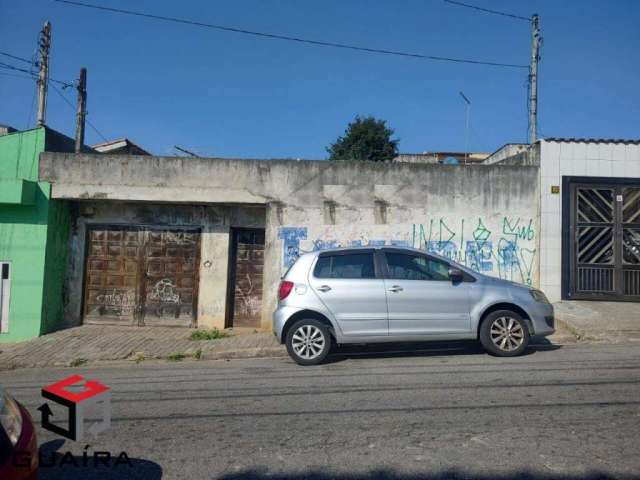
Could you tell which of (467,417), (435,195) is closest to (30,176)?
(435,195)

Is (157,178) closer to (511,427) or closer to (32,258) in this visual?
(32,258)

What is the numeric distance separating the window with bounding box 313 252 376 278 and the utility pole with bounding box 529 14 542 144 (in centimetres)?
1347

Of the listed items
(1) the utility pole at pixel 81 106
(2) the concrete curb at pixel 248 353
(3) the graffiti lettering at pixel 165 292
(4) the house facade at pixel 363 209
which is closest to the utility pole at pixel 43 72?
(1) the utility pole at pixel 81 106

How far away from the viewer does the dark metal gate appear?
38.5ft

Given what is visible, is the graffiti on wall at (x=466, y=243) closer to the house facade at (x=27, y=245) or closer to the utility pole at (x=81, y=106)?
the house facade at (x=27, y=245)

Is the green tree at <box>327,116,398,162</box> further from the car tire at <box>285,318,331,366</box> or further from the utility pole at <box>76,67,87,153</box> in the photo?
the car tire at <box>285,318,331,366</box>

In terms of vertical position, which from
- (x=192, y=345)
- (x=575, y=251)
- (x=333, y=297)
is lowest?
(x=192, y=345)

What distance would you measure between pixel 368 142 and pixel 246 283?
26133 millimetres

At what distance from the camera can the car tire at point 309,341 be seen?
7.80 meters

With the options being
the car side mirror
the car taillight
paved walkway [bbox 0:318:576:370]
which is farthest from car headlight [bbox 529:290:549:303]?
the car taillight

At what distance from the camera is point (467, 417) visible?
4.96 m

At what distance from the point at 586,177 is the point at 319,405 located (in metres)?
8.78

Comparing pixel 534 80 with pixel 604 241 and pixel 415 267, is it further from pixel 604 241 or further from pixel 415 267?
pixel 415 267

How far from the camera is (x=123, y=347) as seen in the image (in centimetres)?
977
